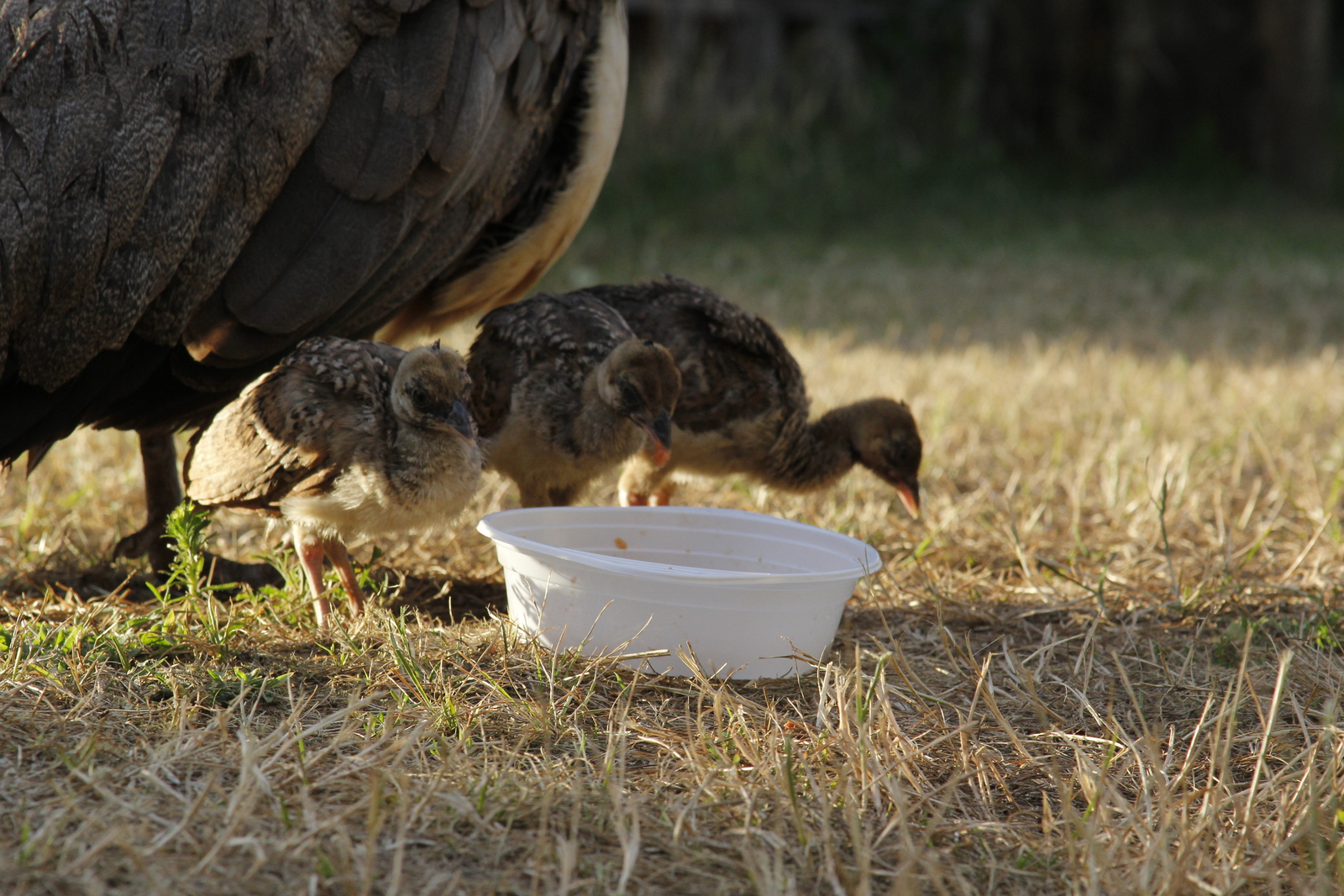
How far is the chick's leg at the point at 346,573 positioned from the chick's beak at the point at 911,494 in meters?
1.52

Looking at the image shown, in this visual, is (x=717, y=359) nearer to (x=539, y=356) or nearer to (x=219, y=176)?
(x=539, y=356)

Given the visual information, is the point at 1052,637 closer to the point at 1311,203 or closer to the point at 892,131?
the point at 892,131

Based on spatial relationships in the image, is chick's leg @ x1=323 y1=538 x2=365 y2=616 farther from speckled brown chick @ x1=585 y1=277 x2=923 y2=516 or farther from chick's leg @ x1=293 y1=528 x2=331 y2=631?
speckled brown chick @ x1=585 y1=277 x2=923 y2=516

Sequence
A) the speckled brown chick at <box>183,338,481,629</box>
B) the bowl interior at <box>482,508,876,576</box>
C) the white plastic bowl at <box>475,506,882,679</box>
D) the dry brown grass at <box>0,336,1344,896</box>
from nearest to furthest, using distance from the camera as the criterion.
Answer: the dry brown grass at <box>0,336,1344,896</box>, the white plastic bowl at <box>475,506,882,679</box>, the speckled brown chick at <box>183,338,481,629</box>, the bowl interior at <box>482,508,876,576</box>

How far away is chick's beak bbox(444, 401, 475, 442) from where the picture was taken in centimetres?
253

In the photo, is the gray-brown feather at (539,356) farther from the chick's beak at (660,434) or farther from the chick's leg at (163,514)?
the chick's leg at (163,514)

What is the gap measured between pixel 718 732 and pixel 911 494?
1.47 metres

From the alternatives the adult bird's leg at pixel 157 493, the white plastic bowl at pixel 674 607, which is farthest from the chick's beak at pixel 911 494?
the adult bird's leg at pixel 157 493

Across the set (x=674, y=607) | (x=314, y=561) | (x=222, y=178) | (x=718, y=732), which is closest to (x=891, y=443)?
(x=674, y=607)

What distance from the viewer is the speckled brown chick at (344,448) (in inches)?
98.3

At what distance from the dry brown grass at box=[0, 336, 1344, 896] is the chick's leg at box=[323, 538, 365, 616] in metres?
0.11

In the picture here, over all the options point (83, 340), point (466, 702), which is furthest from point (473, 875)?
point (83, 340)

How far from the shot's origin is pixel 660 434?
2.91 m

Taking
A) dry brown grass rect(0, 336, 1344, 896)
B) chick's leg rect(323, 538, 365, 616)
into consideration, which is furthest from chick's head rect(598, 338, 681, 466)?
chick's leg rect(323, 538, 365, 616)
